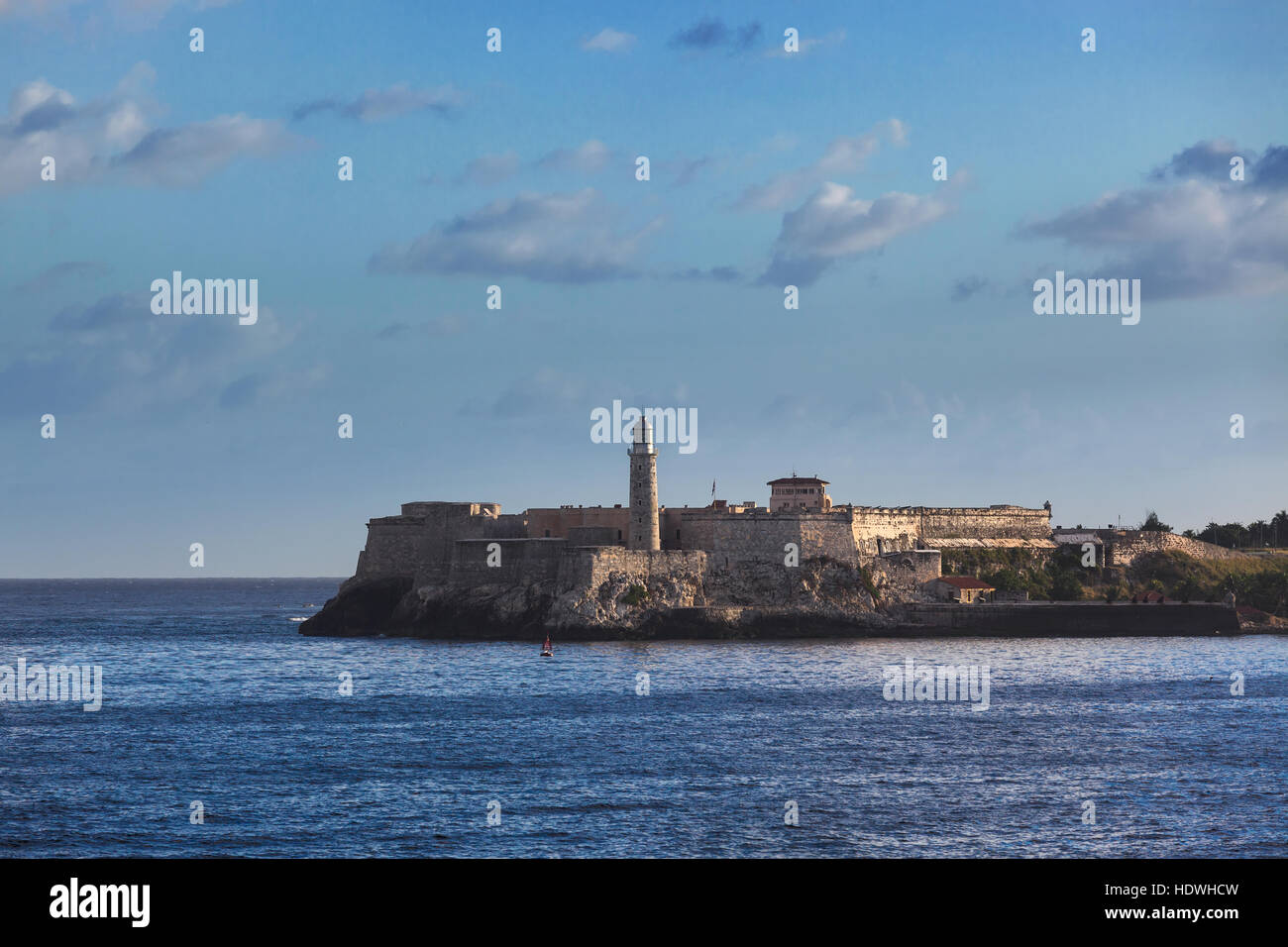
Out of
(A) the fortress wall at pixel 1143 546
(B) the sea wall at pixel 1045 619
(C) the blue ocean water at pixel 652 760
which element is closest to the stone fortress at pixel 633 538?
(B) the sea wall at pixel 1045 619

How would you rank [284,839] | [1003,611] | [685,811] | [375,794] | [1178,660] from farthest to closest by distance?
[1003,611]
[1178,660]
[375,794]
[685,811]
[284,839]

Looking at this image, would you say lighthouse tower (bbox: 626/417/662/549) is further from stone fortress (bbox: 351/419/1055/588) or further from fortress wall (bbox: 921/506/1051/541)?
fortress wall (bbox: 921/506/1051/541)

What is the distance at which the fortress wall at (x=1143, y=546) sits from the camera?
100250mm

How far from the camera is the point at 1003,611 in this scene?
83062 millimetres

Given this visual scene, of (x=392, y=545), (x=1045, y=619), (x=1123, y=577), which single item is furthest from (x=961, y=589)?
(x=392, y=545)

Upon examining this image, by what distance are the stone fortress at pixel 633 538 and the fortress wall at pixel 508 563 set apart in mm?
62

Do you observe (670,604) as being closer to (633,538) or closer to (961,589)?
(633,538)

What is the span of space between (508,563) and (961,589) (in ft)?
95.7

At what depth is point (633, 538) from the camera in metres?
81.9
